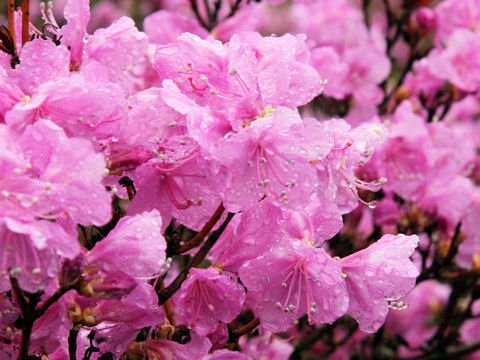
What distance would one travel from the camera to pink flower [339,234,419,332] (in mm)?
1276

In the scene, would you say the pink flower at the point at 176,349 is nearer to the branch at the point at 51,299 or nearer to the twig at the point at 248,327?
the twig at the point at 248,327

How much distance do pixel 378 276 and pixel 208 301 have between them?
35cm

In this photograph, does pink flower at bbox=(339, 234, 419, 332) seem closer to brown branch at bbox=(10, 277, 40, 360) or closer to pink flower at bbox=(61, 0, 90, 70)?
brown branch at bbox=(10, 277, 40, 360)

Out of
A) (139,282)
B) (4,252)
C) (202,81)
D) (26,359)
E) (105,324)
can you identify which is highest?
(202,81)

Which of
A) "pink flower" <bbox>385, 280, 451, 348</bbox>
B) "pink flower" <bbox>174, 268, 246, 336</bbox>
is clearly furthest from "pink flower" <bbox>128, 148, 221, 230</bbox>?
"pink flower" <bbox>385, 280, 451, 348</bbox>

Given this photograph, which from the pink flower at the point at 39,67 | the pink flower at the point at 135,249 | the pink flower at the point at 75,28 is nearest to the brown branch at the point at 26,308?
the pink flower at the point at 135,249

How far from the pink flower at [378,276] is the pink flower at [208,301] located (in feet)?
0.75

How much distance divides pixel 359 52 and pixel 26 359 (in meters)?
1.88

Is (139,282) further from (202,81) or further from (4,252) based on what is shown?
(202,81)

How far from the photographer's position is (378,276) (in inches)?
50.3

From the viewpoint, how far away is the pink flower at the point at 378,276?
1.28m

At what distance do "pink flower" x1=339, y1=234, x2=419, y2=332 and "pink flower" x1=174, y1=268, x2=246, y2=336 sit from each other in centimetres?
23

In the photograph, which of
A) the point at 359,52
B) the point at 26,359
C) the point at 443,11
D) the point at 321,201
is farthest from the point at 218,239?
the point at 443,11

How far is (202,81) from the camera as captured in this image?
129cm
